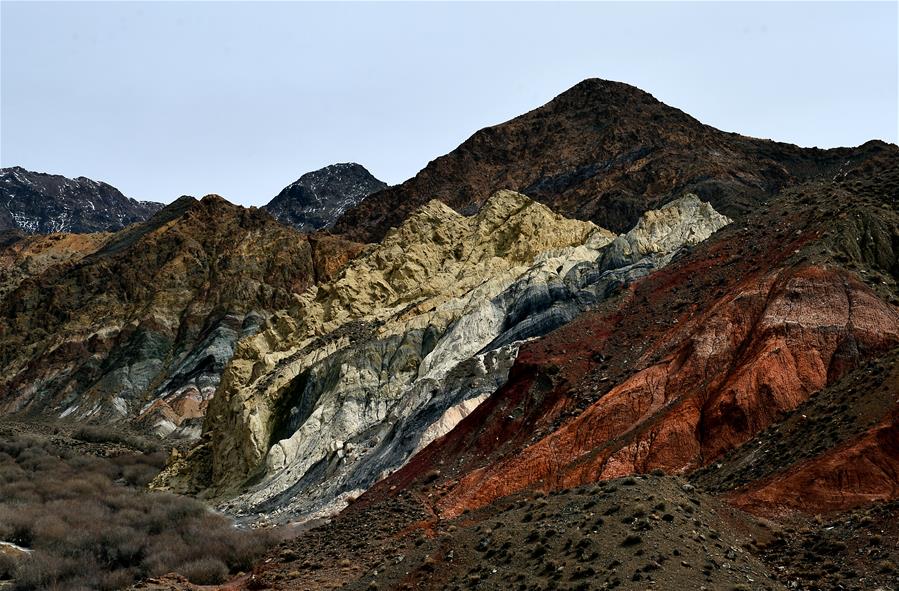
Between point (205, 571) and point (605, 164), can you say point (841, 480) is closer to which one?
point (205, 571)

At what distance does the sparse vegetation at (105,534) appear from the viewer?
3356 centimetres

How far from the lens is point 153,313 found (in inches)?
4075

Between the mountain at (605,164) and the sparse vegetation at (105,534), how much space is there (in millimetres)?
46982

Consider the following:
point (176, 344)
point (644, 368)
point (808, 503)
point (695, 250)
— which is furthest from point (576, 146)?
point (808, 503)

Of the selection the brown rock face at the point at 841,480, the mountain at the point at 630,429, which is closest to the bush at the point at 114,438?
the mountain at the point at 630,429

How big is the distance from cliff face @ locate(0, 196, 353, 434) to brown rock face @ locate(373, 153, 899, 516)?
191 ft

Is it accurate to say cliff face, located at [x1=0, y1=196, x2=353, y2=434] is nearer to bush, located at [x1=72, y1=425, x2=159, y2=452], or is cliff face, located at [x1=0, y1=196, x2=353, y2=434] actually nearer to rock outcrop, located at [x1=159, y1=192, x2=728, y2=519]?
bush, located at [x1=72, y1=425, x2=159, y2=452]

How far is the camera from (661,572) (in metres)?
16.7

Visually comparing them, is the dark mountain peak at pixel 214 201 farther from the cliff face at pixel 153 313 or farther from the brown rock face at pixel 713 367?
the brown rock face at pixel 713 367

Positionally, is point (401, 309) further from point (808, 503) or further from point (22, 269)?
point (22, 269)

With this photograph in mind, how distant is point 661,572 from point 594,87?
11581 centimetres

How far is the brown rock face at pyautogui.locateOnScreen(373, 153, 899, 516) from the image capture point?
25.8 m

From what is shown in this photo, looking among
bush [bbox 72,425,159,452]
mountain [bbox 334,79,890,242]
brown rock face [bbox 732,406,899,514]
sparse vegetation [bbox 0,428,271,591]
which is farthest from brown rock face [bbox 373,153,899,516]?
bush [bbox 72,425,159,452]

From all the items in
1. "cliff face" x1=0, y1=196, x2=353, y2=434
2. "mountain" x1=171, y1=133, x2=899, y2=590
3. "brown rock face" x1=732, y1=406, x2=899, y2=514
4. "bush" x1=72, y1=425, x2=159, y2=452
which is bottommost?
"brown rock face" x1=732, y1=406, x2=899, y2=514
